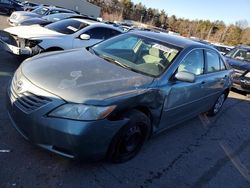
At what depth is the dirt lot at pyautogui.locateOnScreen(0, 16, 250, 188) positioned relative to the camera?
3.03 m

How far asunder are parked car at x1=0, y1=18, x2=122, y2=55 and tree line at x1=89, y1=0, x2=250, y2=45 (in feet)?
127

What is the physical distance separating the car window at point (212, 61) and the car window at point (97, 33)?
12.3 ft

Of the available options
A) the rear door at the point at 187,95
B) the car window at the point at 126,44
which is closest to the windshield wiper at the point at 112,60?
the car window at the point at 126,44

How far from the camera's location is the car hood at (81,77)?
2979 mm

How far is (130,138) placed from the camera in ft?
11.3

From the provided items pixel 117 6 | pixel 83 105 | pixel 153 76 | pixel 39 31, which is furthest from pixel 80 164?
pixel 117 6

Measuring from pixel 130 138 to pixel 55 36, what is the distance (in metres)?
4.53

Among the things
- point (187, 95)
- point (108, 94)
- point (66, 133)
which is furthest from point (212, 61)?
point (66, 133)

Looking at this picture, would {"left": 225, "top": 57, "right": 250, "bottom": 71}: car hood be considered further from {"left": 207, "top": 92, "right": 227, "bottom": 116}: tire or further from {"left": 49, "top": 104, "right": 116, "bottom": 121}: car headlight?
{"left": 49, "top": 104, "right": 116, "bottom": 121}: car headlight

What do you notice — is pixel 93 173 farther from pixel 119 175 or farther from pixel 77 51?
pixel 77 51

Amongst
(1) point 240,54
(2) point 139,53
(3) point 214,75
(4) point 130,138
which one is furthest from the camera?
(1) point 240,54

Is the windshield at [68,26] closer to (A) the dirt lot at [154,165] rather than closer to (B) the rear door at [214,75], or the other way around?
(A) the dirt lot at [154,165]

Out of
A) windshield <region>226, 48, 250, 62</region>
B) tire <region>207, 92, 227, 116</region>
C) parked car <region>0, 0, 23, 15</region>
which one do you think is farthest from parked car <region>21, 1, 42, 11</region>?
tire <region>207, 92, 227, 116</region>

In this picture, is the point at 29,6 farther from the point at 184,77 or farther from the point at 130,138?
the point at 130,138
